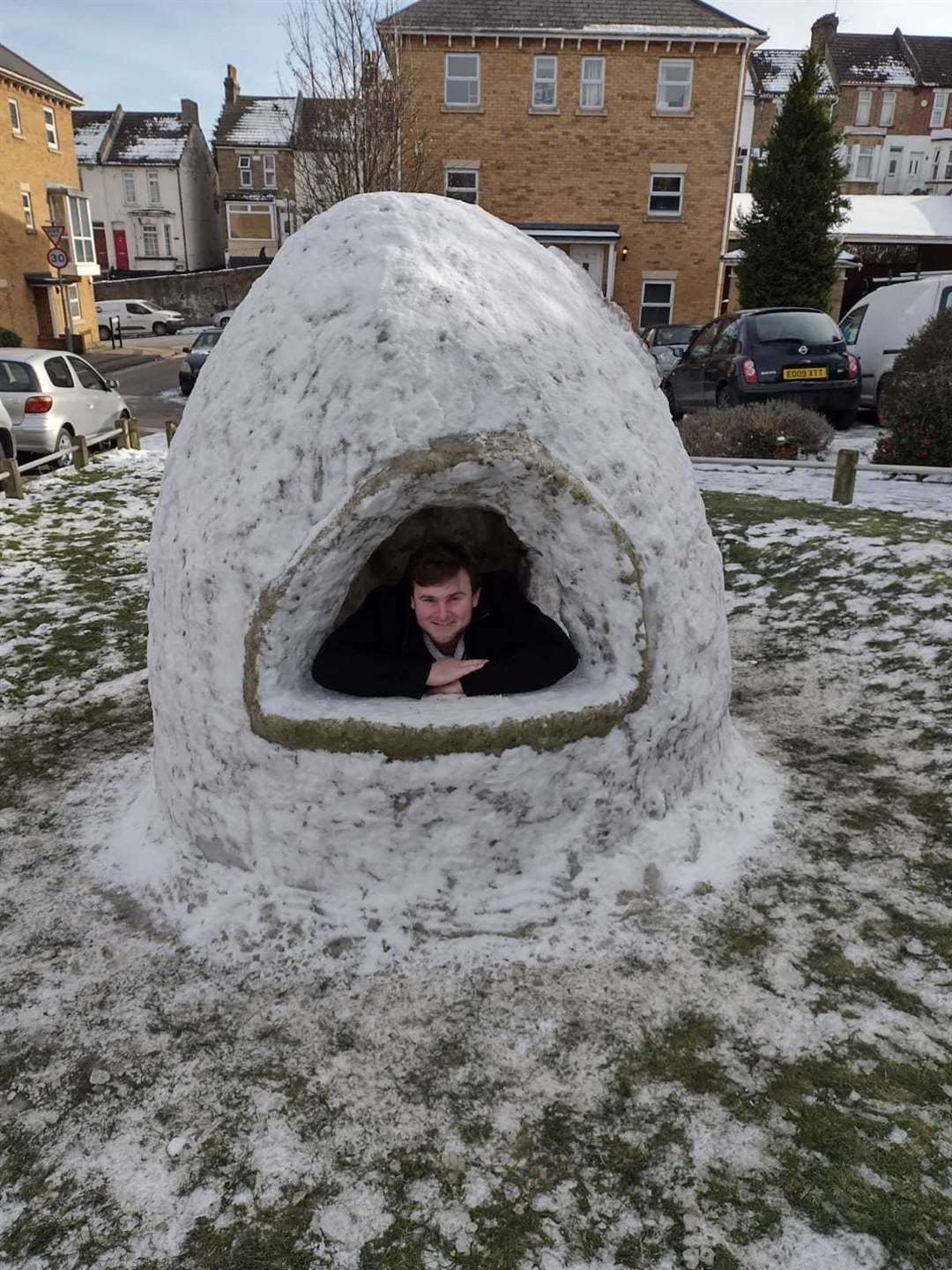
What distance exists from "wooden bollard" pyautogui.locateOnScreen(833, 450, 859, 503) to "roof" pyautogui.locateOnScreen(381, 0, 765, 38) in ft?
70.7

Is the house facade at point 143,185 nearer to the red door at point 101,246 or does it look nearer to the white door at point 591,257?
the red door at point 101,246

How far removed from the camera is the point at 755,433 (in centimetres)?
1118

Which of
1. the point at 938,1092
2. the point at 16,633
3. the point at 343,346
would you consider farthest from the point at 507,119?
the point at 938,1092

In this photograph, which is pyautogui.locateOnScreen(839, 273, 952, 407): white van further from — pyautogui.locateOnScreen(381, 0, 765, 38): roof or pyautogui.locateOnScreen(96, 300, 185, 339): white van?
pyautogui.locateOnScreen(96, 300, 185, 339): white van

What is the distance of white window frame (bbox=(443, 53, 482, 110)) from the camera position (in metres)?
25.0

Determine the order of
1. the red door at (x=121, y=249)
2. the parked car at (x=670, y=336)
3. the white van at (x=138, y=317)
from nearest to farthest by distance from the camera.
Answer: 1. the parked car at (x=670, y=336)
2. the white van at (x=138, y=317)
3. the red door at (x=121, y=249)

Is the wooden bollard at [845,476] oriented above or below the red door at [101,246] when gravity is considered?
below

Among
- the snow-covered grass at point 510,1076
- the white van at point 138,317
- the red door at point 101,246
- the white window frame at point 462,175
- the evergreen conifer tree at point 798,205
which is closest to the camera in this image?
the snow-covered grass at point 510,1076

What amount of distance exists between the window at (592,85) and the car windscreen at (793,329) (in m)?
16.4

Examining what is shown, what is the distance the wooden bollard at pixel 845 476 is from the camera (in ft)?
28.7

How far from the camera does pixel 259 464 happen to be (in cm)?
334

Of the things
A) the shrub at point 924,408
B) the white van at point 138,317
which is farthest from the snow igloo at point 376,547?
the white van at point 138,317

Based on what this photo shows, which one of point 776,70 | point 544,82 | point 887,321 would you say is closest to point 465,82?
point 544,82

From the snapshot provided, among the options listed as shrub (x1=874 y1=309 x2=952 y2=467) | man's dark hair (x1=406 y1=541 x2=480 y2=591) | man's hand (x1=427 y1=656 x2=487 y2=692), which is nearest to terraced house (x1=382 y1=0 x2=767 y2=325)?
shrub (x1=874 y1=309 x2=952 y2=467)
